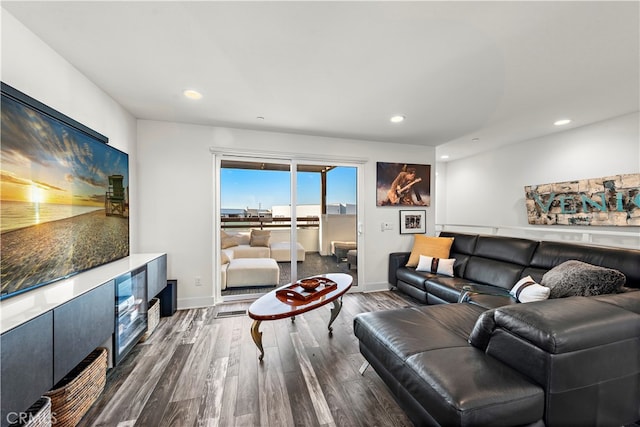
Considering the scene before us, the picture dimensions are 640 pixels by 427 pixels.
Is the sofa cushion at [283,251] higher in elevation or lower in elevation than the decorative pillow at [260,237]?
lower

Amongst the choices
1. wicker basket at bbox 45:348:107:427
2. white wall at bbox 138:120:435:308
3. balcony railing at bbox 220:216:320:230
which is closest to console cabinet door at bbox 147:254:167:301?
white wall at bbox 138:120:435:308

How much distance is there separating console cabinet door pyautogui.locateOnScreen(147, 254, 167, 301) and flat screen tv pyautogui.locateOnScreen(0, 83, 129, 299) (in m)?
0.39

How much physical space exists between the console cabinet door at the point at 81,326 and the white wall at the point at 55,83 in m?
1.35

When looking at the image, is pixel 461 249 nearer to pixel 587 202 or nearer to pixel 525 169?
pixel 587 202

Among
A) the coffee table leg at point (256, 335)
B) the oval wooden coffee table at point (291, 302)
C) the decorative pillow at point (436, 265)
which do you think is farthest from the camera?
the decorative pillow at point (436, 265)

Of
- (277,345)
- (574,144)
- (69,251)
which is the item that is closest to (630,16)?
(574,144)

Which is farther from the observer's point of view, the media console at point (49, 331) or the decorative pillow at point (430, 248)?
the decorative pillow at point (430, 248)

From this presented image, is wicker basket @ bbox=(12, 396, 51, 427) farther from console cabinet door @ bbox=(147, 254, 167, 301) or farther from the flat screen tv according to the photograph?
console cabinet door @ bbox=(147, 254, 167, 301)

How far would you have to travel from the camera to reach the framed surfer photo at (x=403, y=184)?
14.3ft

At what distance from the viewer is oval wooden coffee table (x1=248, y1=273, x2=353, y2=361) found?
6.85 ft

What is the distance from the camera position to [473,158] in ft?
18.2

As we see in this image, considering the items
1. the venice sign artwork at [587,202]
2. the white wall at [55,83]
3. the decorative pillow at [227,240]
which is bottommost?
the decorative pillow at [227,240]

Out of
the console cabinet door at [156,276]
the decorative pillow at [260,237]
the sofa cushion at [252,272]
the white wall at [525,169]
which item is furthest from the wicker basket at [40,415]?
the white wall at [525,169]

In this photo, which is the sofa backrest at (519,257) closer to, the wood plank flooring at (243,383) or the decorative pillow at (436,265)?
the decorative pillow at (436,265)
